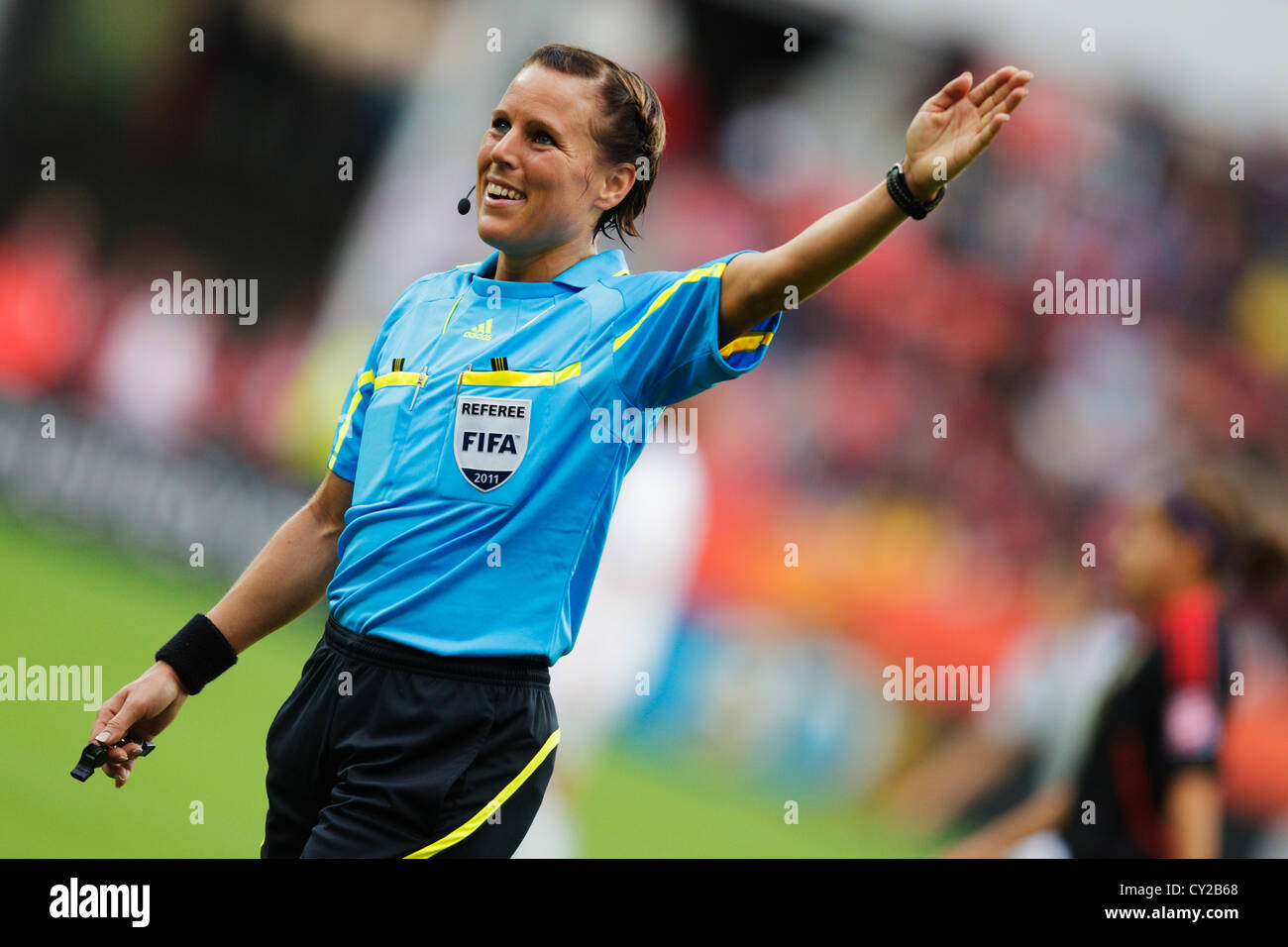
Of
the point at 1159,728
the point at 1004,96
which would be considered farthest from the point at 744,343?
the point at 1159,728

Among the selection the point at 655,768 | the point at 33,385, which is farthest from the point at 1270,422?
the point at 33,385

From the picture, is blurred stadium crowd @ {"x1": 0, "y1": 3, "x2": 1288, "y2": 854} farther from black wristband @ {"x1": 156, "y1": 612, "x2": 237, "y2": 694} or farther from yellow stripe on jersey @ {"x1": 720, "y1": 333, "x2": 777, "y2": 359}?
yellow stripe on jersey @ {"x1": 720, "y1": 333, "x2": 777, "y2": 359}

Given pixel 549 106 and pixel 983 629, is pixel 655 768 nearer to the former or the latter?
pixel 983 629

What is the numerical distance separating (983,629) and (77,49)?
792 cm

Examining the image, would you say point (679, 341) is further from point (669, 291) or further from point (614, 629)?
Result: point (614, 629)

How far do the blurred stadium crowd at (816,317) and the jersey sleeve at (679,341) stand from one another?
6.97m

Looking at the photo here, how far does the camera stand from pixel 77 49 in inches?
448

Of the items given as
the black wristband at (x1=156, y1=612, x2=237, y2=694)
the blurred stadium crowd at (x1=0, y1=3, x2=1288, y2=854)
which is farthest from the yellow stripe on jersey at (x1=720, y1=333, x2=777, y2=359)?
the blurred stadium crowd at (x1=0, y1=3, x2=1288, y2=854)

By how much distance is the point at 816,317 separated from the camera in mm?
10859

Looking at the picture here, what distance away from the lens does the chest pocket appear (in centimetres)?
267

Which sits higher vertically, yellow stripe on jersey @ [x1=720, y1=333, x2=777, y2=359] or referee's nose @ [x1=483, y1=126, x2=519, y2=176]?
referee's nose @ [x1=483, y1=126, x2=519, y2=176]

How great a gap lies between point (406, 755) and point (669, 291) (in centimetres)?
94

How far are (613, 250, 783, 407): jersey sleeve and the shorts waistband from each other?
52cm

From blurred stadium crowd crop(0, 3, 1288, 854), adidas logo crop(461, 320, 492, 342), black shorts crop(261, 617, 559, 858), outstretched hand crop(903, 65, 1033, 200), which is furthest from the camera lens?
blurred stadium crowd crop(0, 3, 1288, 854)
